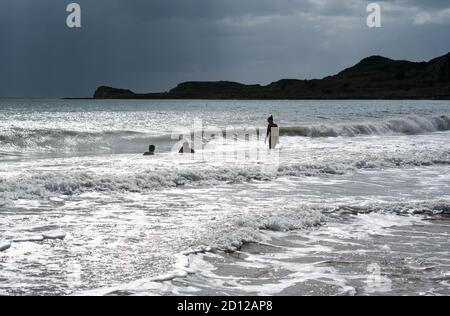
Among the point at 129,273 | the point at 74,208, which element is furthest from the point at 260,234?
the point at 74,208

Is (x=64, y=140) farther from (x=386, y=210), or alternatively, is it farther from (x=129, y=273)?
(x=129, y=273)

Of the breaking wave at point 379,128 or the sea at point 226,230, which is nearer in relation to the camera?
the sea at point 226,230

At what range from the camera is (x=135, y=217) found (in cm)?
1068

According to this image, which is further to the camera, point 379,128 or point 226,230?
point 379,128

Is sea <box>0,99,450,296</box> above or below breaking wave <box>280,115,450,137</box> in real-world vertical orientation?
below

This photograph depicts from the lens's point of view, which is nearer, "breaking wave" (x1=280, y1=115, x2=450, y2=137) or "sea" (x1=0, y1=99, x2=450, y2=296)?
"sea" (x1=0, y1=99, x2=450, y2=296)

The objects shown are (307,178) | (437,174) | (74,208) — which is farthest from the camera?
(437,174)

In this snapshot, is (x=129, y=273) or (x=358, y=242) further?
(x=358, y=242)

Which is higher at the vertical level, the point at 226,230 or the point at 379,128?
the point at 379,128

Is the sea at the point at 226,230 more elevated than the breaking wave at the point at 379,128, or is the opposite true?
the breaking wave at the point at 379,128
